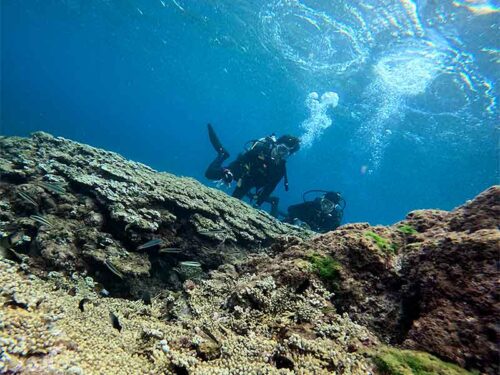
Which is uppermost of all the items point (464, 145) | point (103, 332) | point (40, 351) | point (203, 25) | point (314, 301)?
point (203, 25)

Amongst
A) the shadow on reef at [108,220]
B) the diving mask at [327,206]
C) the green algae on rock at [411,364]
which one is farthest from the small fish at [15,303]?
the diving mask at [327,206]

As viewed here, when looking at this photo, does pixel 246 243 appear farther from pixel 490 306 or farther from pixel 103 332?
pixel 490 306

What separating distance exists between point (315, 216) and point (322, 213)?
408 mm

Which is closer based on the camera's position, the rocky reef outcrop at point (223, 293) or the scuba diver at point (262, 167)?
the rocky reef outcrop at point (223, 293)

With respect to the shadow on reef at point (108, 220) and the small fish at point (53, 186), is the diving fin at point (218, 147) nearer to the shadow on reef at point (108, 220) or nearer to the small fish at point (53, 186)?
the shadow on reef at point (108, 220)

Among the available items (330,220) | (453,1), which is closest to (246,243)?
(330,220)

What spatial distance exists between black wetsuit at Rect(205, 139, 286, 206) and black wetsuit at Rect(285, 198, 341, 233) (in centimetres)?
148

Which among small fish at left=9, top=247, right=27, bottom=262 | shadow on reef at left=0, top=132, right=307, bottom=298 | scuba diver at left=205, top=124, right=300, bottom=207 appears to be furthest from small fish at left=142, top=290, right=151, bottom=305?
scuba diver at left=205, top=124, right=300, bottom=207

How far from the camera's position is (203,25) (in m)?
31.1

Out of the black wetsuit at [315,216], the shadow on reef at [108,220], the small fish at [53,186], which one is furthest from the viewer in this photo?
the black wetsuit at [315,216]

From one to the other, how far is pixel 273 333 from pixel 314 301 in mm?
568

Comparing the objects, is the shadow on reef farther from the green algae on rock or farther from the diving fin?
the diving fin

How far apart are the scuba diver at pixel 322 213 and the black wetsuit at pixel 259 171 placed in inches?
64.9

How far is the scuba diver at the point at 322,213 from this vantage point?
11.9 meters
